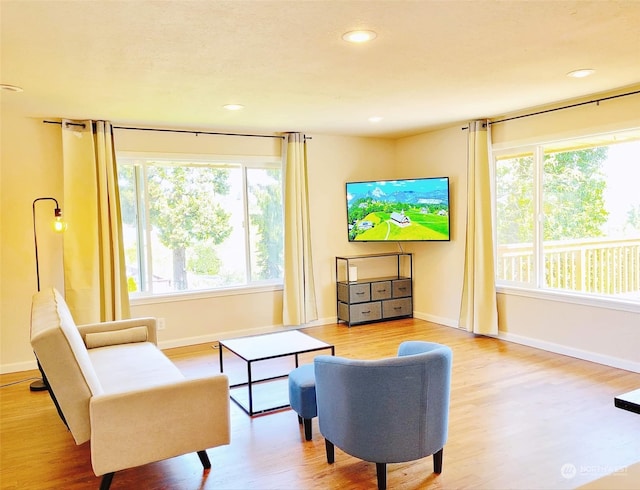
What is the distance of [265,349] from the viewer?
12.2 ft

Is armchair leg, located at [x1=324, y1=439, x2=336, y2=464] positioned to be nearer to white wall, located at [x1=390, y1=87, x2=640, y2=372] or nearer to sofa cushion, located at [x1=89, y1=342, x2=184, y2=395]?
sofa cushion, located at [x1=89, y1=342, x2=184, y2=395]

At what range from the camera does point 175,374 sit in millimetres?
3164

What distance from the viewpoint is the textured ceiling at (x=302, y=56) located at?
7.70 feet

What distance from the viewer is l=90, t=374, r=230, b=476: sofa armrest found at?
2.36m

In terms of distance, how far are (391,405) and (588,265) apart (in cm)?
352

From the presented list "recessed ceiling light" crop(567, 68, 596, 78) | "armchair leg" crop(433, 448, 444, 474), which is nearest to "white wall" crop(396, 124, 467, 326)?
"recessed ceiling light" crop(567, 68, 596, 78)

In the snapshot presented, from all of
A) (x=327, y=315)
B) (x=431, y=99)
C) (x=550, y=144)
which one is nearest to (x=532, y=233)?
(x=550, y=144)

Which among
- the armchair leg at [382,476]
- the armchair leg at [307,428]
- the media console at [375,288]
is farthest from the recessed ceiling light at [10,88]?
the media console at [375,288]

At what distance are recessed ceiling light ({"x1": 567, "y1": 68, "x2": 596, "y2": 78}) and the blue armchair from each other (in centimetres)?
239

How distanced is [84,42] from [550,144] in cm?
420

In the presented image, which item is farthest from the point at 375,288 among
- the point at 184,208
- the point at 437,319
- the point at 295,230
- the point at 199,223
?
the point at 184,208

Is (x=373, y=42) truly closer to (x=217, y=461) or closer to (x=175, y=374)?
(x=175, y=374)

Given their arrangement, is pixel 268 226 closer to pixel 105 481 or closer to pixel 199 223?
pixel 199 223

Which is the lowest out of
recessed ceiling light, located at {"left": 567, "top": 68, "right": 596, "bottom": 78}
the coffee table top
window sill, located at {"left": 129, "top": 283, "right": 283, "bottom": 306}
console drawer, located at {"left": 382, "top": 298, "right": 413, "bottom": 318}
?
console drawer, located at {"left": 382, "top": 298, "right": 413, "bottom": 318}
